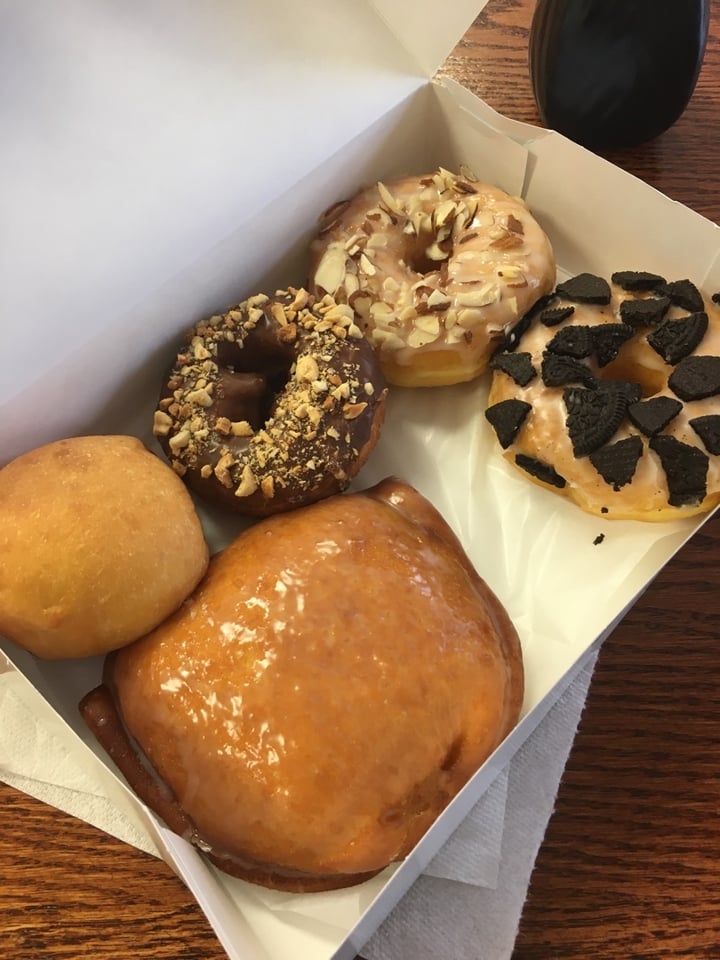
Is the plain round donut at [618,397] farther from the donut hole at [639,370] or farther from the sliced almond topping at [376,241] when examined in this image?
the sliced almond topping at [376,241]

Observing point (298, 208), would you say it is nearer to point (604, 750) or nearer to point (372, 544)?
point (372, 544)

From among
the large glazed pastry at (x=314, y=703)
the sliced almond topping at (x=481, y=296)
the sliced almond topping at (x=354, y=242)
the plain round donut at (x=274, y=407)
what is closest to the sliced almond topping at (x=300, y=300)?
the plain round donut at (x=274, y=407)

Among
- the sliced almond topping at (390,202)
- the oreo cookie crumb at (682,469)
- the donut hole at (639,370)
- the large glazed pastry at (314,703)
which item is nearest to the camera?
the large glazed pastry at (314,703)

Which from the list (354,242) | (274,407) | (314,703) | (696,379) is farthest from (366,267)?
(314,703)

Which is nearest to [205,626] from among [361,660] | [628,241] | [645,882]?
[361,660]

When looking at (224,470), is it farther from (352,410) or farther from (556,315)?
(556,315)


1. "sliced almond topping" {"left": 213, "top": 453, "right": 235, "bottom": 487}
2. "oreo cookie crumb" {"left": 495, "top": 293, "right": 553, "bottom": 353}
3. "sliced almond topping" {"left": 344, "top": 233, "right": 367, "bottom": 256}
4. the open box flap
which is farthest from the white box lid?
"oreo cookie crumb" {"left": 495, "top": 293, "right": 553, "bottom": 353}

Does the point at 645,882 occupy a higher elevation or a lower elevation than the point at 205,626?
lower
